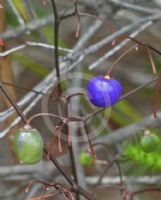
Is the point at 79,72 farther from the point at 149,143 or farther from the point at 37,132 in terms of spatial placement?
the point at 37,132

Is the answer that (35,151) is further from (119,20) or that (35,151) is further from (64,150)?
(64,150)

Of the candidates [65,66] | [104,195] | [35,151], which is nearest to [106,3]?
[65,66]

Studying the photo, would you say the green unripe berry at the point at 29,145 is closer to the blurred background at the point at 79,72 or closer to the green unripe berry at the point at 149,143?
the blurred background at the point at 79,72

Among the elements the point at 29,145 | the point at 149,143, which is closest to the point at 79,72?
the point at 149,143

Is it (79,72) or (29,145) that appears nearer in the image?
(29,145)

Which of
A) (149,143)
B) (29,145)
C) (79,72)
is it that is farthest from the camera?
(79,72)

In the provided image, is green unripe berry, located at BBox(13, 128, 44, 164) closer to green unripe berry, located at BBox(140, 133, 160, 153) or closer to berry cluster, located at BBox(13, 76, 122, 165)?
berry cluster, located at BBox(13, 76, 122, 165)
